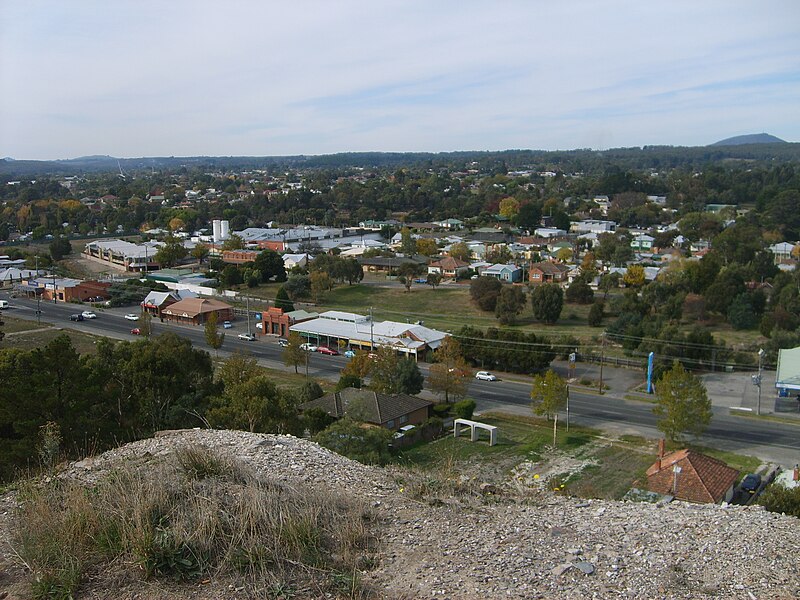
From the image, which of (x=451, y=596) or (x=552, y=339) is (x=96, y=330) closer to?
(x=552, y=339)

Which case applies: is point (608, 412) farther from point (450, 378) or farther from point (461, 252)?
point (461, 252)

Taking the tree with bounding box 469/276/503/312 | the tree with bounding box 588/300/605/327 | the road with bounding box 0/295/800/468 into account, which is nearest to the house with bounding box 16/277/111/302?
the road with bounding box 0/295/800/468

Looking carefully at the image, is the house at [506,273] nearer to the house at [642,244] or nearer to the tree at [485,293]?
the tree at [485,293]

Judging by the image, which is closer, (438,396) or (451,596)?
(451,596)

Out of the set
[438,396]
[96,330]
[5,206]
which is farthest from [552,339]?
[5,206]

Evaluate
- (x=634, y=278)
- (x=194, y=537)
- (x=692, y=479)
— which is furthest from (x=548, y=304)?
(x=194, y=537)

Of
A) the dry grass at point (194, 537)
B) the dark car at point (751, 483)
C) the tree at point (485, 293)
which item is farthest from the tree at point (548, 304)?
the dry grass at point (194, 537)
